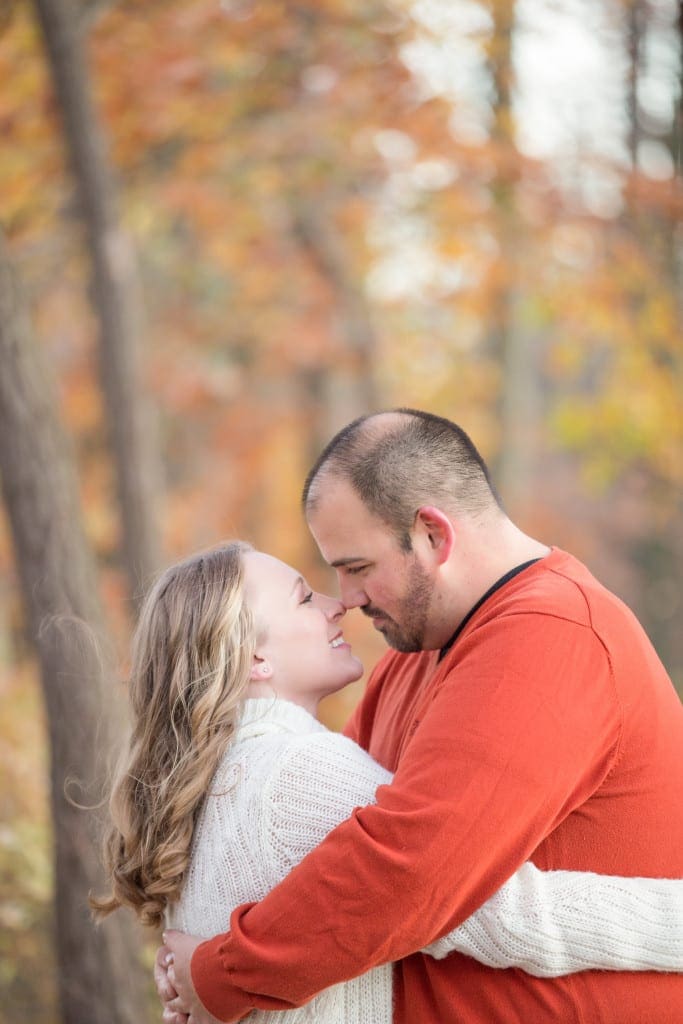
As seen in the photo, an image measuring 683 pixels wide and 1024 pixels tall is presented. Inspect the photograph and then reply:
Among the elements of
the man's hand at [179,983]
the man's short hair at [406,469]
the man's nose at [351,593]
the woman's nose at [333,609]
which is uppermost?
the man's short hair at [406,469]

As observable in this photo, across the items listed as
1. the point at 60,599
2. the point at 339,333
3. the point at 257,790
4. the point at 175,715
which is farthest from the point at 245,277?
the point at 257,790

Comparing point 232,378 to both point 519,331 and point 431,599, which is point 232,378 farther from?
point 431,599

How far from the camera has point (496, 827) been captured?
224cm

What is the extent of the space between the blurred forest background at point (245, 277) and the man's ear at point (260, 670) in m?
0.78

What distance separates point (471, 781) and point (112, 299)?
6380 mm

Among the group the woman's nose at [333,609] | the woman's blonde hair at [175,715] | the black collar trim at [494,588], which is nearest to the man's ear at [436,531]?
the black collar trim at [494,588]

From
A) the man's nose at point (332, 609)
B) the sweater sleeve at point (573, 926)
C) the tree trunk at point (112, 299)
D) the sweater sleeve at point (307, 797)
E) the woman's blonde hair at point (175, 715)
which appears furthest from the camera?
the tree trunk at point (112, 299)

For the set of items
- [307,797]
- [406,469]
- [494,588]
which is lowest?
[307,797]

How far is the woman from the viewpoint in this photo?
2.41 metres

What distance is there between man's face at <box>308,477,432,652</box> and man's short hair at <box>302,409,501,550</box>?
0.03m

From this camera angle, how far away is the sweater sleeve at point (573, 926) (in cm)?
238

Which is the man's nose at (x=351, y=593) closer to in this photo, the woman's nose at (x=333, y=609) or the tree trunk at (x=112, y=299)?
the woman's nose at (x=333, y=609)

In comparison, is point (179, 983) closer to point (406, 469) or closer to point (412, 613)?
point (412, 613)

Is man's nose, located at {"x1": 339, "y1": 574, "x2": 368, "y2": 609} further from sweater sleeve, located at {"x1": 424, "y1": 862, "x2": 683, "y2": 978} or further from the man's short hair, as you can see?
sweater sleeve, located at {"x1": 424, "y1": 862, "x2": 683, "y2": 978}
